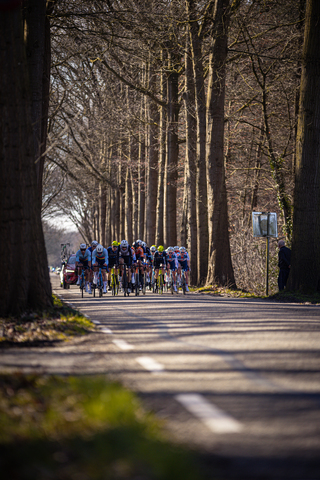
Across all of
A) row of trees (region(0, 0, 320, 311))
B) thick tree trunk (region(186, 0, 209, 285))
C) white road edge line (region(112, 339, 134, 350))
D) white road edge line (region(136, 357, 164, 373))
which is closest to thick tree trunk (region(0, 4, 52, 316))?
row of trees (region(0, 0, 320, 311))

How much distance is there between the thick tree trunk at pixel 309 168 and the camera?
1845 cm

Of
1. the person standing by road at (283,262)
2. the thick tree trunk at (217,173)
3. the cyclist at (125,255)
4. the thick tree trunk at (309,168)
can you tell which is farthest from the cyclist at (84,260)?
the thick tree trunk at (309,168)

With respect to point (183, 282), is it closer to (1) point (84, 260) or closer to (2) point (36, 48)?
(1) point (84, 260)

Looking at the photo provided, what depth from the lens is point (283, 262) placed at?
21672 millimetres

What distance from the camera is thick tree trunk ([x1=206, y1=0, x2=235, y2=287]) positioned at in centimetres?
2258

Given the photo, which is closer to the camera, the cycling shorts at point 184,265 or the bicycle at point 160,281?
the cycling shorts at point 184,265

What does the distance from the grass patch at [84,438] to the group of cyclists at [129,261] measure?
18.2 metres

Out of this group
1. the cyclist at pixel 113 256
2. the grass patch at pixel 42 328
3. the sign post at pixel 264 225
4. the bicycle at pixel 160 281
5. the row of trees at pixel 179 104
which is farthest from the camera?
the bicycle at pixel 160 281

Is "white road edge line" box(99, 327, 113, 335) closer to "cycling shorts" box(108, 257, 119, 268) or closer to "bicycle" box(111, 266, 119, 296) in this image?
"bicycle" box(111, 266, 119, 296)

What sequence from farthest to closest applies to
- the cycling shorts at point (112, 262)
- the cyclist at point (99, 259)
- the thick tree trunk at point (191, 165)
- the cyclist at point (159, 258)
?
the thick tree trunk at point (191, 165), the cyclist at point (159, 258), the cycling shorts at point (112, 262), the cyclist at point (99, 259)

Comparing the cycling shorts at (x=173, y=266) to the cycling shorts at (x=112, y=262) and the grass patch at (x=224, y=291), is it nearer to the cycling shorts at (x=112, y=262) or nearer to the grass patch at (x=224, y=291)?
the grass patch at (x=224, y=291)

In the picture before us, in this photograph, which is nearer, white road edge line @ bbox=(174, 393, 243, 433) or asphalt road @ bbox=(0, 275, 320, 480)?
asphalt road @ bbox=(0, 275, 320, 480)

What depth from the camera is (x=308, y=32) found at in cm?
1858

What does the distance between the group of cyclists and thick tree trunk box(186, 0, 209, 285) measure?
136 cm
